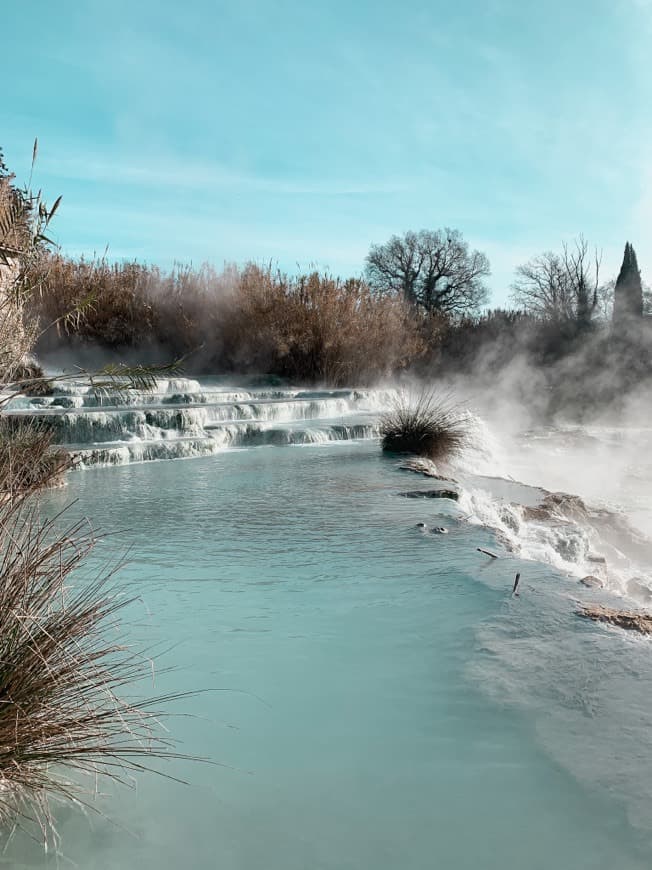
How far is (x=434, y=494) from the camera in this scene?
621 centimetres

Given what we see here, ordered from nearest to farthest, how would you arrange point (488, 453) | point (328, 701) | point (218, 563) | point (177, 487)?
point (328, 701) < point (218, 563) < point (177, 487) < point (488, 453)

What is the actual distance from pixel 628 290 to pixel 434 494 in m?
27.2

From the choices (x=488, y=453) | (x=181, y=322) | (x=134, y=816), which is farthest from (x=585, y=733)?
(x=181, y=322)

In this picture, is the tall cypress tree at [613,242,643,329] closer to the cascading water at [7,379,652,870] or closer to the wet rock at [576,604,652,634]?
the cascading water at [7,379,652,870]

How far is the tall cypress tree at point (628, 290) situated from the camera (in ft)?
97.9

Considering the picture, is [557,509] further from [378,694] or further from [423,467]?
[378,694]

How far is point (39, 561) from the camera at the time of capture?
6.02ft

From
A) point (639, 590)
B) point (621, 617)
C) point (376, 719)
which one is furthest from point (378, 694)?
point (639, 590)

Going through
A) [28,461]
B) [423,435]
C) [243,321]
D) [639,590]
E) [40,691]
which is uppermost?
[243,321]

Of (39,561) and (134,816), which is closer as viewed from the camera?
(39,561)

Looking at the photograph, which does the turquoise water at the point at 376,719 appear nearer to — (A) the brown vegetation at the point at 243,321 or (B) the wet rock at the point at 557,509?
(B) the wet rock at the point at 557,509

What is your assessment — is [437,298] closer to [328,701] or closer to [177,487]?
[177,487]

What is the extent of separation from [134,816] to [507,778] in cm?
99

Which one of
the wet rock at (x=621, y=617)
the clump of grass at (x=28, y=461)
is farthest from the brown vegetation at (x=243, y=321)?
the wet rock at (x=621, y=617)
